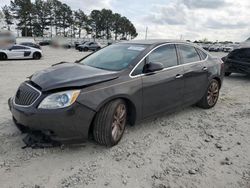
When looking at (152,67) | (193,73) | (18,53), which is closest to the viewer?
(152,67)

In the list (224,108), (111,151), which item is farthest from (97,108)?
(224,108)

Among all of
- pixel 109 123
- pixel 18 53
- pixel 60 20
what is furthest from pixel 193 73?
pixel 60 20

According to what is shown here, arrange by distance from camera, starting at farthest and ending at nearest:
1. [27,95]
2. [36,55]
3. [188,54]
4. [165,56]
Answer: [36,55]
[188,54]
[165,56]
[27,95]

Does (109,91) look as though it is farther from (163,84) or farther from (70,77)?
(163,84)

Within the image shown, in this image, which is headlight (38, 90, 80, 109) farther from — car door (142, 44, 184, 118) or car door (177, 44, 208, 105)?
car door (177, 44, 208, 105)

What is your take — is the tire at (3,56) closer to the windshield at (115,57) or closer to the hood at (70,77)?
the windshield at (115,57)

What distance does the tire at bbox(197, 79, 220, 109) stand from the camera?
4.93 m

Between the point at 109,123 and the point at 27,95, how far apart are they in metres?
1.12

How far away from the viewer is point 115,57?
149 inches

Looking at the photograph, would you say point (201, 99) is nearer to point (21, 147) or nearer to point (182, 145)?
point (182, 145)

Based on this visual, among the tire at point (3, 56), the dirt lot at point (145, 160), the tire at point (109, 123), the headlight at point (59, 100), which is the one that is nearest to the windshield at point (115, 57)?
the tire at point (109, 123)

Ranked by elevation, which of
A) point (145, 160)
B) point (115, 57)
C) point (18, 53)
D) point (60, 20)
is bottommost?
point (145, 160)

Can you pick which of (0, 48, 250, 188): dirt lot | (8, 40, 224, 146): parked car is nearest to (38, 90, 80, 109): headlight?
(8, 40, 224, 146): parked car

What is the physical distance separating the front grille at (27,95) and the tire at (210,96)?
11.5 ft
